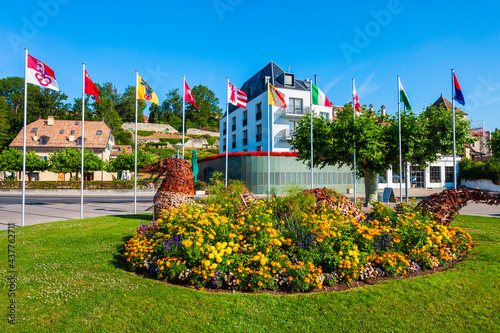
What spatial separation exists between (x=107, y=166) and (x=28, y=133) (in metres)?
24.0

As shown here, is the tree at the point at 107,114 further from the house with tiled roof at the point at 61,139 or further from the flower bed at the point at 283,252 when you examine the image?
the flower bed at the point at 283,252

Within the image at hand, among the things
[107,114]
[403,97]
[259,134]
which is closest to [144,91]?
[403,97]

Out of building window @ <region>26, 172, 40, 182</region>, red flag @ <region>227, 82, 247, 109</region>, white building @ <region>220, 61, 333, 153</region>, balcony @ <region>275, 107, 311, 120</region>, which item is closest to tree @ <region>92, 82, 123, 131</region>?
building window @ <region>26, 172, 40, 182</region>

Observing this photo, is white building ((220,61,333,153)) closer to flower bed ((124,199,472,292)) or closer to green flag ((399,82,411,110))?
green flag ((399,82,411,110))

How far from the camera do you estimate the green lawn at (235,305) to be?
12.6 ft

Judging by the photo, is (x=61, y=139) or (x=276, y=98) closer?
(x=276, y=98)

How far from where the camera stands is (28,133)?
2073 inches

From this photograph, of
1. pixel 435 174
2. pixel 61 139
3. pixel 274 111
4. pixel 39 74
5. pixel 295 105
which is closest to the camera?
pixel 39 74

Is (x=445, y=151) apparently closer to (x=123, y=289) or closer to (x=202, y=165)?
(x=123, y=289)

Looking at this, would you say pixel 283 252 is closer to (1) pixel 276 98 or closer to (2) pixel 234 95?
(2) pixel 234 95

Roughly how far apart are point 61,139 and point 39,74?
157 ft

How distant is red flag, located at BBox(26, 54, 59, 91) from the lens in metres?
11.6

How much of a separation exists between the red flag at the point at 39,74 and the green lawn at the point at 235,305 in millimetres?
8772

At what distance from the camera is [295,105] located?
37.8m
